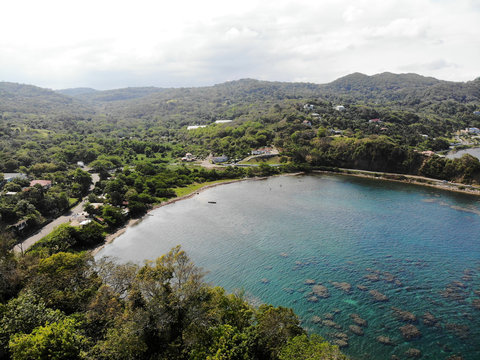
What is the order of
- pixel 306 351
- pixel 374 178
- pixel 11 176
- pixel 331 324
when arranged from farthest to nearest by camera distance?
1. pixel 374 178
2. pixel 11 176
3. pixel 331 324
4. pixel 306 351

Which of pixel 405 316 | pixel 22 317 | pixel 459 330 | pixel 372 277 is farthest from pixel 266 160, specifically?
pixel 22 317

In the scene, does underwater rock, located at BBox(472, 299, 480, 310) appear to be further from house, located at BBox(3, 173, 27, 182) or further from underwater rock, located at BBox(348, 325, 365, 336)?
house, located at BBox(3, 173, 27, 182)

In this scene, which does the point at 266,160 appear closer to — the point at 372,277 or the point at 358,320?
the point at 372,277

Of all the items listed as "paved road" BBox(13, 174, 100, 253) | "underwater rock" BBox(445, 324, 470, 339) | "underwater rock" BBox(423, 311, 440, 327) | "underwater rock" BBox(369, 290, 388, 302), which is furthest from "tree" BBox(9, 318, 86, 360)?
"underwater rock" BBox(445, 324, 470, 339)

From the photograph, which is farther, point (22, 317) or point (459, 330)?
point (459, 330)

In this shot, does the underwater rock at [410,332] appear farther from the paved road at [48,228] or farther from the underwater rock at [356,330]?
the paved road at [48,228]

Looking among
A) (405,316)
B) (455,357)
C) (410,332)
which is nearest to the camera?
(455,357)

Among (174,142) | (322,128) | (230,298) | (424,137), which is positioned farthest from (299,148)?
(230,298)
